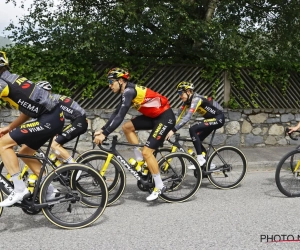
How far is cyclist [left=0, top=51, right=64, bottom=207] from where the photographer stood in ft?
14.1

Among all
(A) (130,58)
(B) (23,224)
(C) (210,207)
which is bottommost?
(B) (23,224)

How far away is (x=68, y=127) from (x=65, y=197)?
179cm

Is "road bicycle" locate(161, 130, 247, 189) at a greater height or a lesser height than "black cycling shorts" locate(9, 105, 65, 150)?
lesser

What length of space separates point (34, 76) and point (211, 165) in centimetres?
502

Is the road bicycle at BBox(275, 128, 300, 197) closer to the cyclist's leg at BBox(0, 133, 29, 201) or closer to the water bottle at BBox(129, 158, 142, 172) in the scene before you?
the water bottle at BBox(129, 158, 142, 172)

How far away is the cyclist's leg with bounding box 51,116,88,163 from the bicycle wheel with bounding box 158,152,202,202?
1470 millimetres

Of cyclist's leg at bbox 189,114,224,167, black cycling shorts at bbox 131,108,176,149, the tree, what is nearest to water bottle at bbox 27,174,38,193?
black cycling shorts at bbox 131,108,176,149

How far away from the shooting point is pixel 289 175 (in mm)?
6094

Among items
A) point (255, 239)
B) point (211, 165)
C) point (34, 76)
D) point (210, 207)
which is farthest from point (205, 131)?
point (34, 76)

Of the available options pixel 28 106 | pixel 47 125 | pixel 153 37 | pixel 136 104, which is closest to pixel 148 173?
pixel 136 104

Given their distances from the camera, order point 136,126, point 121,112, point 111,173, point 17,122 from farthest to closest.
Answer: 1. point 136,126
2. point 111,173
3. point 121,112
4. point 17,122

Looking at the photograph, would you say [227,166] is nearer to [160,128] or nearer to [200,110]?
[200,110]

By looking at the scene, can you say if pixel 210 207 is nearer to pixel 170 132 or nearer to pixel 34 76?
pixel 170 132

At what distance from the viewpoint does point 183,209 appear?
5.48 m
